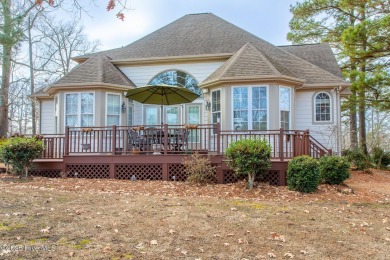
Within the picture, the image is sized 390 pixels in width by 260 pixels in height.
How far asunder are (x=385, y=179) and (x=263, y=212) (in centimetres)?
863

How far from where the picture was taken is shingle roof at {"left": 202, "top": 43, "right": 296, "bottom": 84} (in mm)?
11164

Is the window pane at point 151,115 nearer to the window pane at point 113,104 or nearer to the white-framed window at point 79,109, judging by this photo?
the window pane at point 113,104

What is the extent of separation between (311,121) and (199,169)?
18.9 ft

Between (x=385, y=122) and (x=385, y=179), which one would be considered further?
(x=385, y=122)

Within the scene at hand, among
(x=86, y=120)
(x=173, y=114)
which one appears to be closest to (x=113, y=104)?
(x=86, y=120)

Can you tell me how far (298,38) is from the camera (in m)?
20.9

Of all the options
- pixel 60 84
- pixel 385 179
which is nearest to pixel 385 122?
pixel 385 179

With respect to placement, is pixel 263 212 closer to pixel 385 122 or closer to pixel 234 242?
pixel 234 242

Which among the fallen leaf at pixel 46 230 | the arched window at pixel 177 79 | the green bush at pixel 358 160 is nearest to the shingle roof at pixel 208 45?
the arched window at pixel 177 79

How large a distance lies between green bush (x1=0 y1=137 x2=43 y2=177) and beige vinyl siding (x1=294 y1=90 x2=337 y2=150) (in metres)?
8.97

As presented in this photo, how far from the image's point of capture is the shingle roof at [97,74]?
40.2 feet

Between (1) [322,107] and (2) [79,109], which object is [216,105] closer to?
(1) [322,107]

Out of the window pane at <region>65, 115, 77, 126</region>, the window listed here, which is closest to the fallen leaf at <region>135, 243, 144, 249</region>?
the window

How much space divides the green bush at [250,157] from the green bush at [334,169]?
6.49 ft
